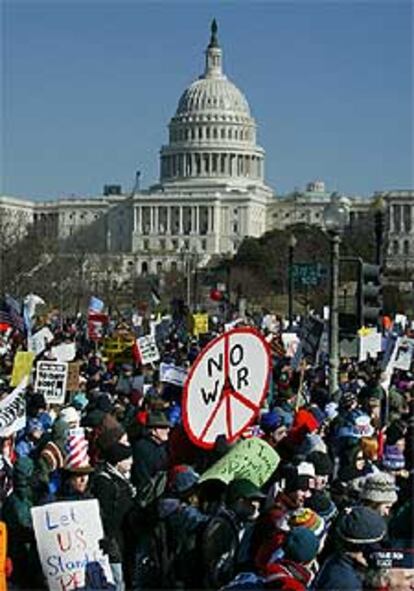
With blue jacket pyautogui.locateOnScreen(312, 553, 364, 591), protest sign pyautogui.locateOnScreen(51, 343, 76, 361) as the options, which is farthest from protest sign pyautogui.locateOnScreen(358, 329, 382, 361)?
blue jacket pyautogui.locateOnScreen(312, 553, 364, 591)

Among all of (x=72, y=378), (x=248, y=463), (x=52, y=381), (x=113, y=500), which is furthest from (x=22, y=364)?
(x=248, y=463)

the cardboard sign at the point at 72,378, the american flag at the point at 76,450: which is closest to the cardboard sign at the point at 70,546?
the american flag at the point at 76,450

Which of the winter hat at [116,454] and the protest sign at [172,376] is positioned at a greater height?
the protest sign at [172,376]

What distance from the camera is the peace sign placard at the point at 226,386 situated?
8195 mm

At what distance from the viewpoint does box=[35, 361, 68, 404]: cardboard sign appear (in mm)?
13906

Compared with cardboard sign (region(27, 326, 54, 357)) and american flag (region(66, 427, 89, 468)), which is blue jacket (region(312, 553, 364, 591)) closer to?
american flag (region(66, 427, 89, 468))

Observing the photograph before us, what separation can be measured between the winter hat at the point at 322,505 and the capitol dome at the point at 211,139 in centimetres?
15010

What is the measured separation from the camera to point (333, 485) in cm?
819

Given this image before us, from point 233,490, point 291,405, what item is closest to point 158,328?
point 291,405

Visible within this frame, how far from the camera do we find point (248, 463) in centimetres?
773

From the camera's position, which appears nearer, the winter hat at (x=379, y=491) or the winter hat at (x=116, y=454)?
the winter hat at (x=379, y=491)

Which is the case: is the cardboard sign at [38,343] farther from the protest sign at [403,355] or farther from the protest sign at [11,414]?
the protest sign at [11,414]

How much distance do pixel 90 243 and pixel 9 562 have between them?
150m

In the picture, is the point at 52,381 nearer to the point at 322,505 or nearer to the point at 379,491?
the point at 322,505
